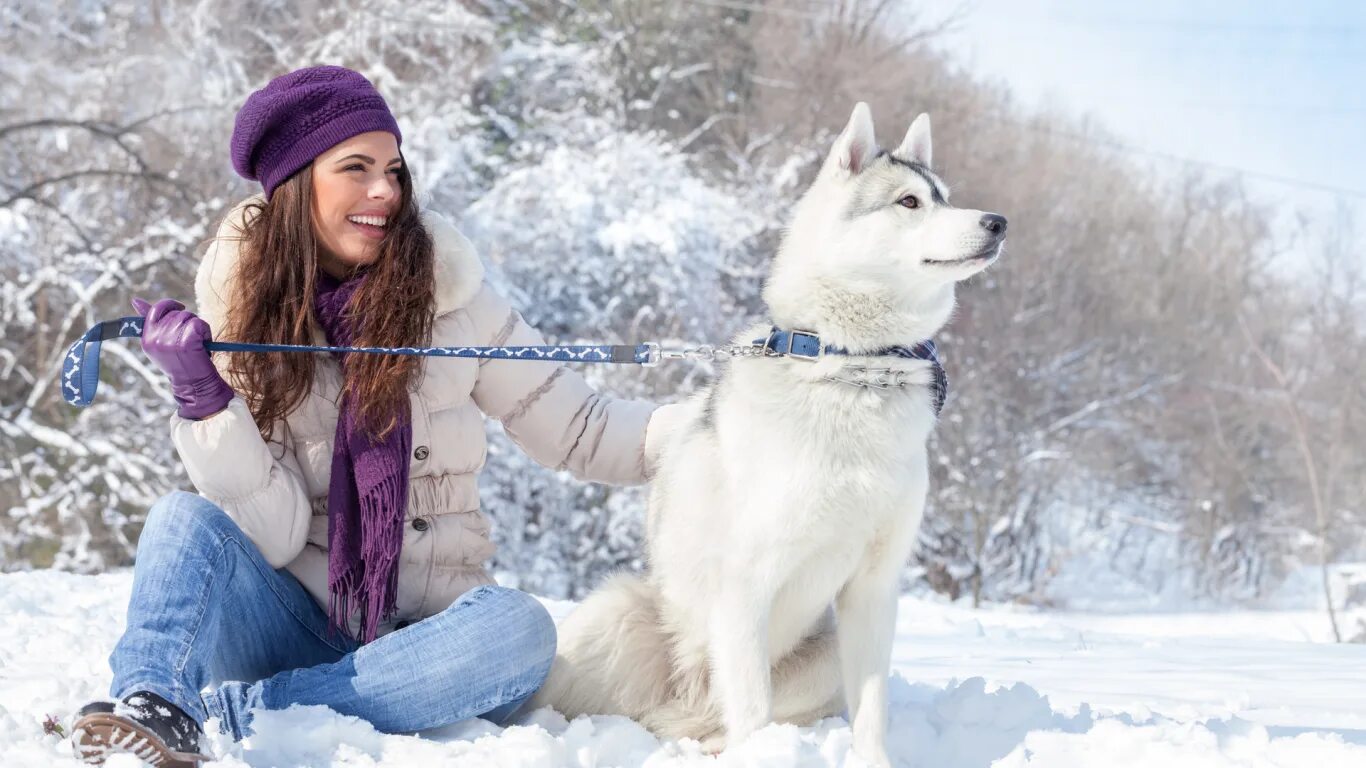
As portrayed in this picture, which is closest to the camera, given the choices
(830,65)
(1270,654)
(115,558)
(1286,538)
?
(1270,654)

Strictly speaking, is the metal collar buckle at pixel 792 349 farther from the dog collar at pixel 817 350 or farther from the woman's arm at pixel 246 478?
the woman's arm at pixel 246 478

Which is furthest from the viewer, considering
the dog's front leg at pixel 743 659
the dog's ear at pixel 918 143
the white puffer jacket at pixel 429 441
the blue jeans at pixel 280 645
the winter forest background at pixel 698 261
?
the winter forest background at pixel 698 261

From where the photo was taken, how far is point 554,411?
2621 mm

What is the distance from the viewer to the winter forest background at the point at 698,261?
8609 millimetres

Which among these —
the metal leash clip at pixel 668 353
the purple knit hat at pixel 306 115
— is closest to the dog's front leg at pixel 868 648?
the metal leash clip at pixel 668 353

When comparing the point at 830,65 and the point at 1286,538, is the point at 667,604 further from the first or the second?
the point at 1286,538

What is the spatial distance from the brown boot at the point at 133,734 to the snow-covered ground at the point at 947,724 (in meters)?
0.03

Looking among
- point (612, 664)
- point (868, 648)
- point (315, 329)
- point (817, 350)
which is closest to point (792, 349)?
point (817, 350)

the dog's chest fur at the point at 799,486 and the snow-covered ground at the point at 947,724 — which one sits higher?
the dog's chest fur at the point at 799,486

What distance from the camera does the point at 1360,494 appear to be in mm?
15133

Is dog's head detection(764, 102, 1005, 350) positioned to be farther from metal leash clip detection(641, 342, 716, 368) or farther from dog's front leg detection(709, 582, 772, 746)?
dog's front leg detection(709, 582, 772, 746)

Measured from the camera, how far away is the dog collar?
221 cm

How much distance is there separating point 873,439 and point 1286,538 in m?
15.4

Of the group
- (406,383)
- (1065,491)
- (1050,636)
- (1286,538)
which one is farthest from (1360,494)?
(406,383)
